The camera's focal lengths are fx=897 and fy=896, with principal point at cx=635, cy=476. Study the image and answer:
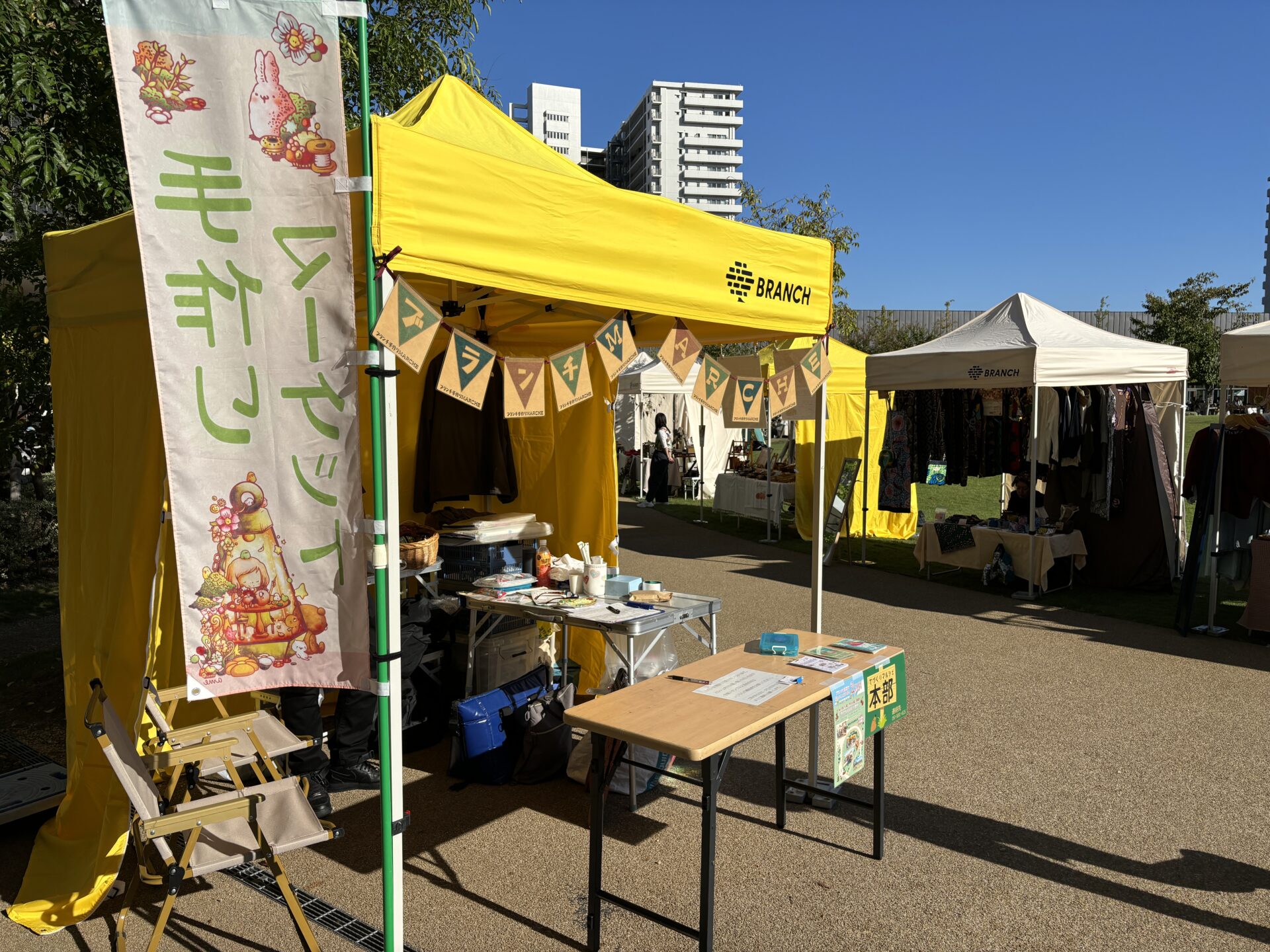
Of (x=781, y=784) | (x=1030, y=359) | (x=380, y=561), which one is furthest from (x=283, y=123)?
(x=1030, y=359)

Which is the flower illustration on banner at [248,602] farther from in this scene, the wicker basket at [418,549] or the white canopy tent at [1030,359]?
the white canopy tent at [1030,359]

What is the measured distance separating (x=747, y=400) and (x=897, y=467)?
594 centimetres

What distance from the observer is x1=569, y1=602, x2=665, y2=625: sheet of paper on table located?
3939 millimetres

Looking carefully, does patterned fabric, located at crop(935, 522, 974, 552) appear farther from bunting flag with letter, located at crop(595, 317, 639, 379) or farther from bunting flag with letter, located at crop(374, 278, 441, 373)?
bunting flag with letter, located at crop(374, 278, 441, 373)

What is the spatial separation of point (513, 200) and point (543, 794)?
8.44 feet

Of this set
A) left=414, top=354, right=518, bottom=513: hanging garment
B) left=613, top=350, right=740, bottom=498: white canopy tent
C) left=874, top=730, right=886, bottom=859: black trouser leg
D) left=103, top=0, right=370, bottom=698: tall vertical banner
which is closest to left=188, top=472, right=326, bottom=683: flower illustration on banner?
left=103, top=0, right=370, bottom=698: tall vertical banner

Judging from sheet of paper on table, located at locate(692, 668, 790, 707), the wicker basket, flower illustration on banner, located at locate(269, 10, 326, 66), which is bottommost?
sheet of paper on table, located at locate(692, 668, 790, 707)

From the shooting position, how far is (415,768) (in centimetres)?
430

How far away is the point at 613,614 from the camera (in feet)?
13.3

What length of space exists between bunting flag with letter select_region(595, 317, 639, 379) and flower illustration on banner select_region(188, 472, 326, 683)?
1.68 meters

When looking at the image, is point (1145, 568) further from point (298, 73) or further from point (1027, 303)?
point (298, 73)

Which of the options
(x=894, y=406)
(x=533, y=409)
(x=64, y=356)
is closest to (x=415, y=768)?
(x=533, y=409)

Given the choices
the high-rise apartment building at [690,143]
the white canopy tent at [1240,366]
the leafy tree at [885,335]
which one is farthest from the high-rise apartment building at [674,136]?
the white canopy tent at [1240,366]

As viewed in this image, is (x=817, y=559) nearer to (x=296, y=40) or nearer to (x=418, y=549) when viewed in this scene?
(x=418, y=549)
